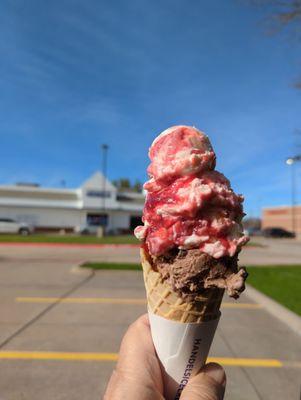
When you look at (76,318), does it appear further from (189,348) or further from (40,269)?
(40,269)

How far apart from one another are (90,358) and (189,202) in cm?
361

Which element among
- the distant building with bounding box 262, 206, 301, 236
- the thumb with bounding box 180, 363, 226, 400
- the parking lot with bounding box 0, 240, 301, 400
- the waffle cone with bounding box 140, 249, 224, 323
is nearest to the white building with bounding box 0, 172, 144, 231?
the distant building with bounding box 262, 206, 301, 236

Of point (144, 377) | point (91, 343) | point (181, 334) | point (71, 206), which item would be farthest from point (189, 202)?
point (71, 206)

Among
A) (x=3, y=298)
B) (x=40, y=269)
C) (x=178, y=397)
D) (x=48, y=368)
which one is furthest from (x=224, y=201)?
(x=40, y=269)

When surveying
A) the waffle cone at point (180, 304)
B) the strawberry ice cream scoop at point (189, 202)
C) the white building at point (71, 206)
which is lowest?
the waffle cone at point (180, 304)

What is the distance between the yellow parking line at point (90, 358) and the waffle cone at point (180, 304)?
9.69 feet

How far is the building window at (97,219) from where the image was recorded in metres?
53.0

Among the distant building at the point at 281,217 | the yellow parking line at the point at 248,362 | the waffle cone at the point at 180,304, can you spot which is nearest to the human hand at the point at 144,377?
the waffle cone at the point at 180,304

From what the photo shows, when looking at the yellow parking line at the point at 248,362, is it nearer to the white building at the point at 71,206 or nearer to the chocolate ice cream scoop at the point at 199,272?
the chocolate ice cream scoop at the point at 199,272

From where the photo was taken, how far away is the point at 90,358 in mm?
4848

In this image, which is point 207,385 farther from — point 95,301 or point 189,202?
point 95,301

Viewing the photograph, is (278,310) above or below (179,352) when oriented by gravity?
below

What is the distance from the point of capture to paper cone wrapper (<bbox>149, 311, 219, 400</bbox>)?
7.16 ft

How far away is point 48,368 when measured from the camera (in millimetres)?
4512
